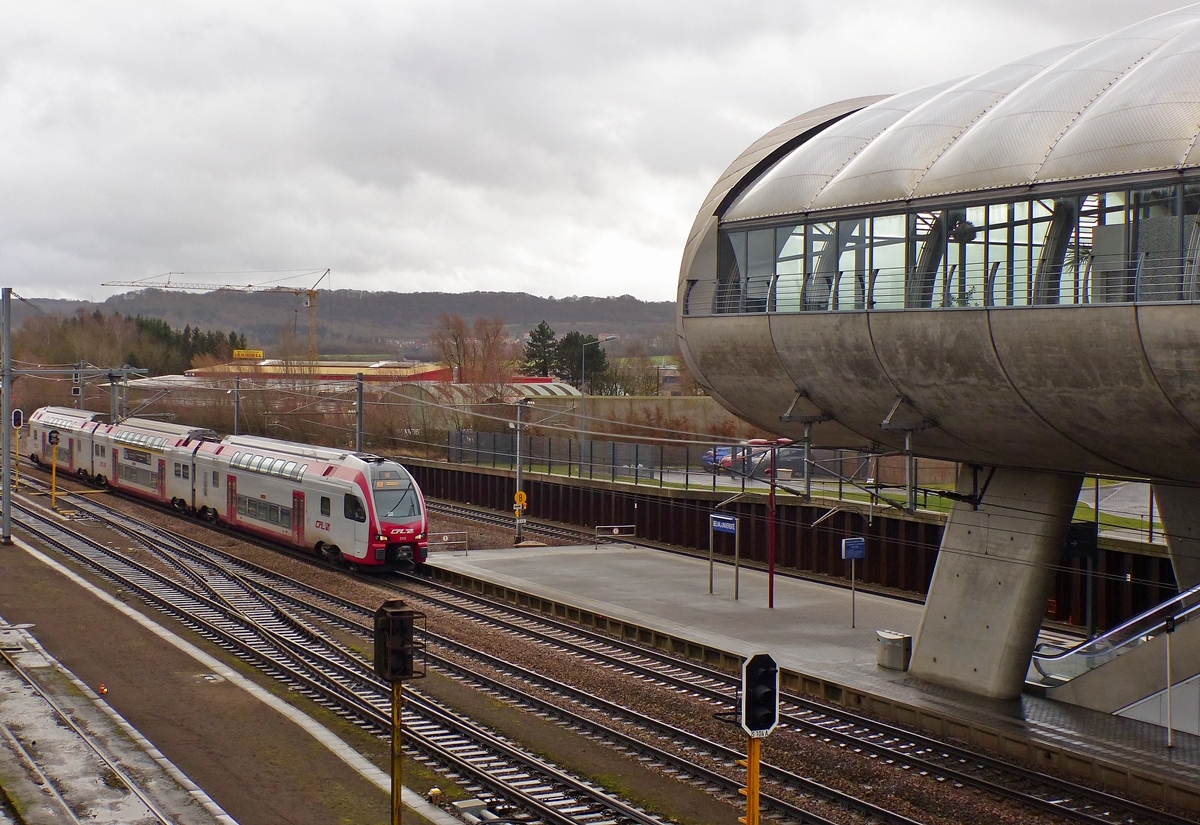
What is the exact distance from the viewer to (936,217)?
19438mm

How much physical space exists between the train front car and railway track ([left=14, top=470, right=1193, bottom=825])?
12.9ft

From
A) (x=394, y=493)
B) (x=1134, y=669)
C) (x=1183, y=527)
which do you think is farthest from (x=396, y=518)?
(x=1183, y=527)

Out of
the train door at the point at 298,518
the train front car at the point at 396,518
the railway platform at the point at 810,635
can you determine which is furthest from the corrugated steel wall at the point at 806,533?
the train door at the point at 298,518

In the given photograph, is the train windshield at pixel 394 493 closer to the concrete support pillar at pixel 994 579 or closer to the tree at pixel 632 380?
the concrete support pillar at pixel 994 579

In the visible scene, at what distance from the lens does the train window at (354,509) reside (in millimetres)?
32128

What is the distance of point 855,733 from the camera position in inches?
→ 755

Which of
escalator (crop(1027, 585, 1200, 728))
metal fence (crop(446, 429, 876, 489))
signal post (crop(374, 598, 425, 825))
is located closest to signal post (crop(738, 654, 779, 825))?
signal post (crop(374, 598, 425, 825))

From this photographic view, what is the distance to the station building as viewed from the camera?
16.5 m

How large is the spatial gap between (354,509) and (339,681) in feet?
39.1

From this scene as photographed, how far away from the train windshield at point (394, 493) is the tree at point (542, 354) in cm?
7163

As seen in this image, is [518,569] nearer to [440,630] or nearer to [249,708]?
[440,630]

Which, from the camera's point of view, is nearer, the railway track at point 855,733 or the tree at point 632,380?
the railway track at point 855,733

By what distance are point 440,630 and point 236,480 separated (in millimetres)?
16460

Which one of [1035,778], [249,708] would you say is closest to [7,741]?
[249,708]
